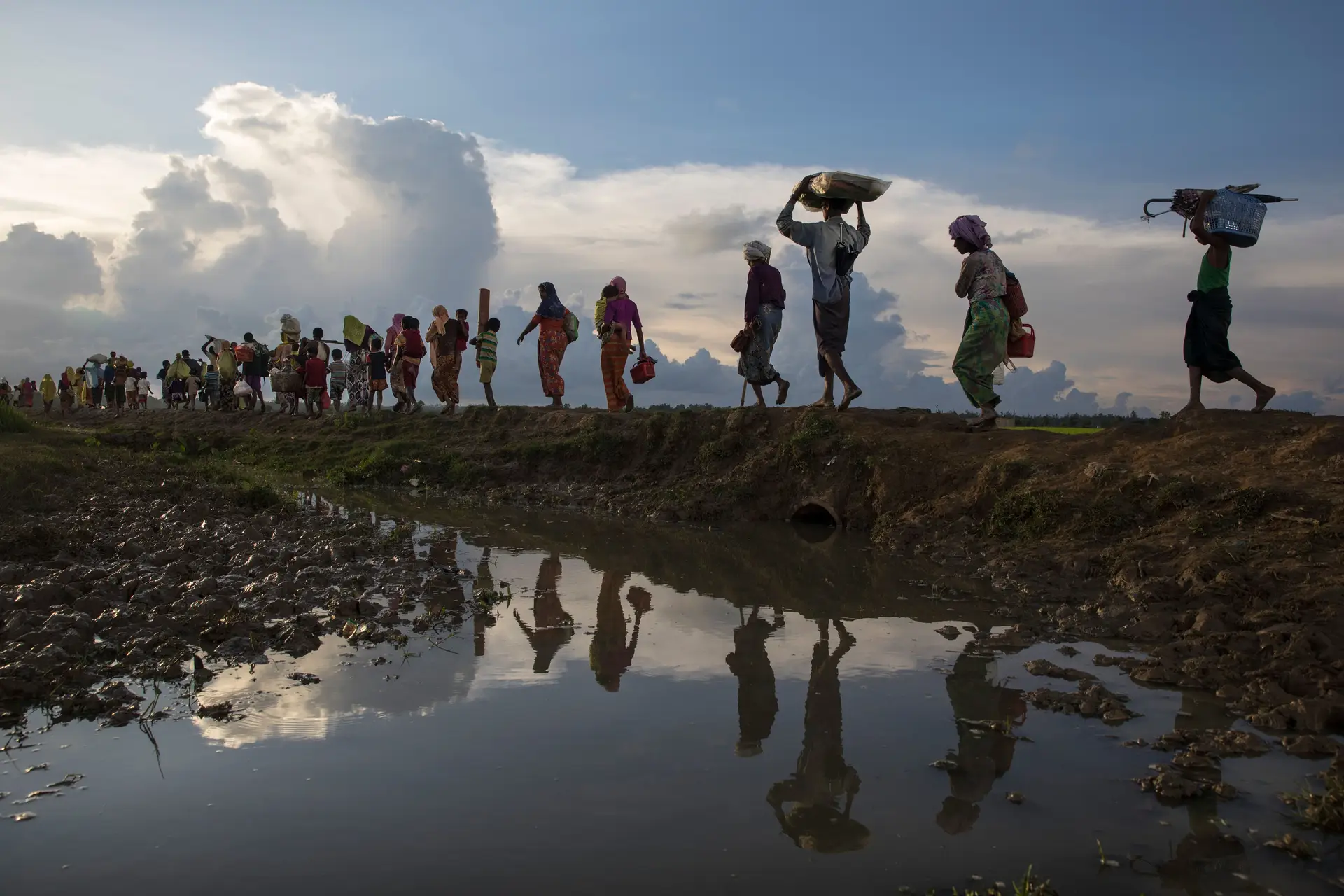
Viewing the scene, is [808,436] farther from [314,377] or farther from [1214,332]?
[314,377]

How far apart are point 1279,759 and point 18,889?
4.05 metres

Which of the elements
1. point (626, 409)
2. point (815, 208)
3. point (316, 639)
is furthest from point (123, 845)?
point (626, 409)

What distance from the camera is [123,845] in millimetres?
2652

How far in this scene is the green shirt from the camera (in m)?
8.02

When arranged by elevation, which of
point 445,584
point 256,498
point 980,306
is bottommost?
point 445,584

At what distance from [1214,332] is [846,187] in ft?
12.7

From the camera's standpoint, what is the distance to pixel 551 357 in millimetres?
14789

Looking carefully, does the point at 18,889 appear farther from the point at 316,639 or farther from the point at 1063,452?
the point at 1063,452

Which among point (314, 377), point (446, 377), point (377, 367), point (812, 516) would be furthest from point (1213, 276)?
point (314, 377)

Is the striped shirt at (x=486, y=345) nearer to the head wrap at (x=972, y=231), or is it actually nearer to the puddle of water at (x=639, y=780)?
the head wrap at (x=972, y=231)

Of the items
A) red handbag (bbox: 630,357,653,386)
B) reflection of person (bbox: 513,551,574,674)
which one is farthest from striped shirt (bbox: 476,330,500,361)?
reflection of person (bbox: 513,551,574,674)

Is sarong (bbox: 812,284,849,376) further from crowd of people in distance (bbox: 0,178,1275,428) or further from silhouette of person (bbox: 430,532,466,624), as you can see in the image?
silhouette of person (bbox: 430,532,466,624)

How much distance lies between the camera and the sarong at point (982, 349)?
29.6 feet

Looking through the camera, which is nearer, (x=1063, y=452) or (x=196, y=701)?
(x=196, y=701)
